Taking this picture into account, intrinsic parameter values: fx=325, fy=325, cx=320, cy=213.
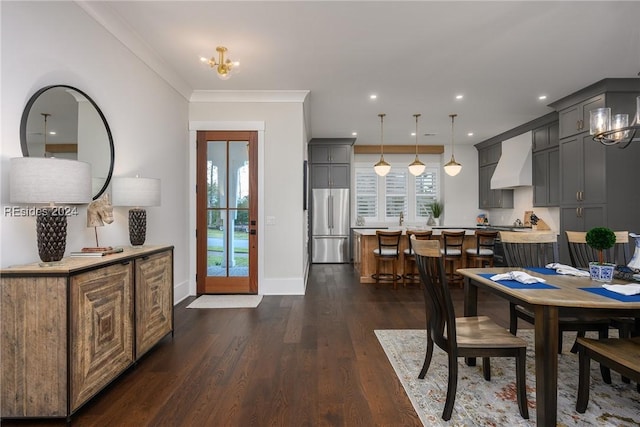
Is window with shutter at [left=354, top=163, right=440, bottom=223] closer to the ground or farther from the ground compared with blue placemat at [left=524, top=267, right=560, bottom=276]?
farther from the ground

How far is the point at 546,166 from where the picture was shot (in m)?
5.93

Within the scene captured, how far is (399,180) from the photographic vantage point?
8586 millimetres

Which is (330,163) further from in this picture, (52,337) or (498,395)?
(52,337)

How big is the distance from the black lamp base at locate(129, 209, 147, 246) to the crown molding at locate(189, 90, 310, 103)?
233 cm

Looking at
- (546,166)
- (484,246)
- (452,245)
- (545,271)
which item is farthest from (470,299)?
(546,166)

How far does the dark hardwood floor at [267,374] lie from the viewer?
74.9 inches

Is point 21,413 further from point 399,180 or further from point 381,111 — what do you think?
point 399,180

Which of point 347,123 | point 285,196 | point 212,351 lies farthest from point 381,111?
point 212,351

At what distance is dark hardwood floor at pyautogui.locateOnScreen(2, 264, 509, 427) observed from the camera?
1.90m

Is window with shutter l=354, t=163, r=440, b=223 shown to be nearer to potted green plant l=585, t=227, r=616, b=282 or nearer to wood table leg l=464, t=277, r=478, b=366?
wood table leg l=464, t=277, r=478, b=366

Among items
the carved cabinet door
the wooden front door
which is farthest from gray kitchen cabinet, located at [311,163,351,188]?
the carved cabinet door

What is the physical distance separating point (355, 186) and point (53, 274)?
7242mm

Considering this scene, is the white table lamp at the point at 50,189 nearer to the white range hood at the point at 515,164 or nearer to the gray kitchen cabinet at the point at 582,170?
the gray kitchen cabinet at the point at 582,170

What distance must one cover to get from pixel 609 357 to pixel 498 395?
0.69 metres
